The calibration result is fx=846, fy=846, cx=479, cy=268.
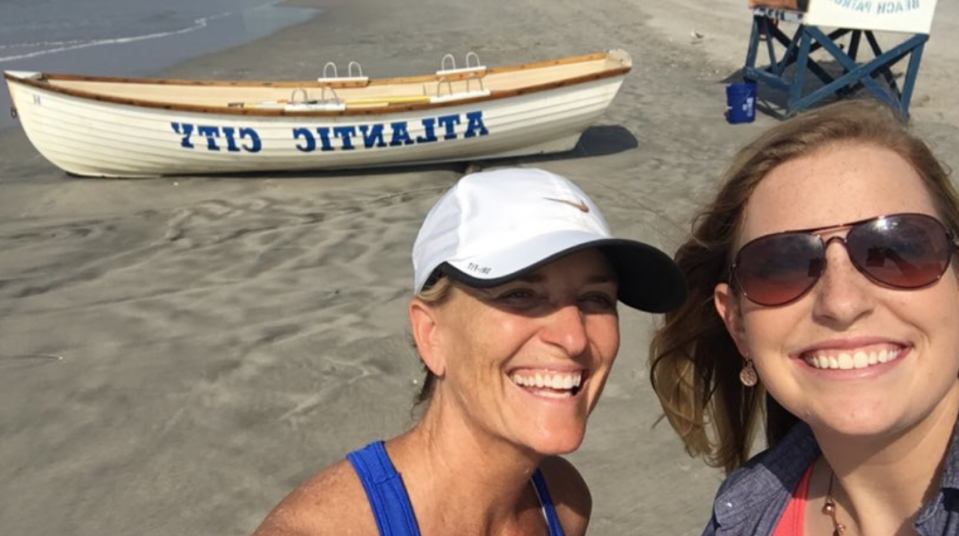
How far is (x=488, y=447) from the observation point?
6.93 ft

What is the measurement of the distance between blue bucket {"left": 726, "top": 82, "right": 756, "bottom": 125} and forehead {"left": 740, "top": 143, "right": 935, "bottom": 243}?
35.8 feet

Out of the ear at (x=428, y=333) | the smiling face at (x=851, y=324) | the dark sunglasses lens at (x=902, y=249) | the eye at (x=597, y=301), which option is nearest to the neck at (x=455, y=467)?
the ear at (x=428, y=333)

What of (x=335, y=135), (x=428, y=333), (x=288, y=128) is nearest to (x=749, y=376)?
(x=428, y=333)

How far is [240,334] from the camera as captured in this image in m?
6.44

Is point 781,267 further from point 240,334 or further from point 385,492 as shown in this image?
point 240,334

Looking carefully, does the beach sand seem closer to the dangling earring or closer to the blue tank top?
the dangling earring

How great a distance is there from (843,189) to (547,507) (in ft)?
3.88

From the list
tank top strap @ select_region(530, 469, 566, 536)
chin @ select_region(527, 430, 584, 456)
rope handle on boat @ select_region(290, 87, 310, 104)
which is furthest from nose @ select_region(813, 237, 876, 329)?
rope handle on boat @ select_region(290, 87, 310, 104)

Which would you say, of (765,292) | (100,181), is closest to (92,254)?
(100,181)

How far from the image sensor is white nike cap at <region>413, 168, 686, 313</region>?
188 cm

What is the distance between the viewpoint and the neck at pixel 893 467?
5.85 ft

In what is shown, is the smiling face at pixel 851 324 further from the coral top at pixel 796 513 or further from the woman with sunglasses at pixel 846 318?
the coral top at pixel 796 513

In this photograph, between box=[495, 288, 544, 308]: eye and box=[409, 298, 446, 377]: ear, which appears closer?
box=[495, 288, 544, 308]: eye

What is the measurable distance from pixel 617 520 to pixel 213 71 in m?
16.0
